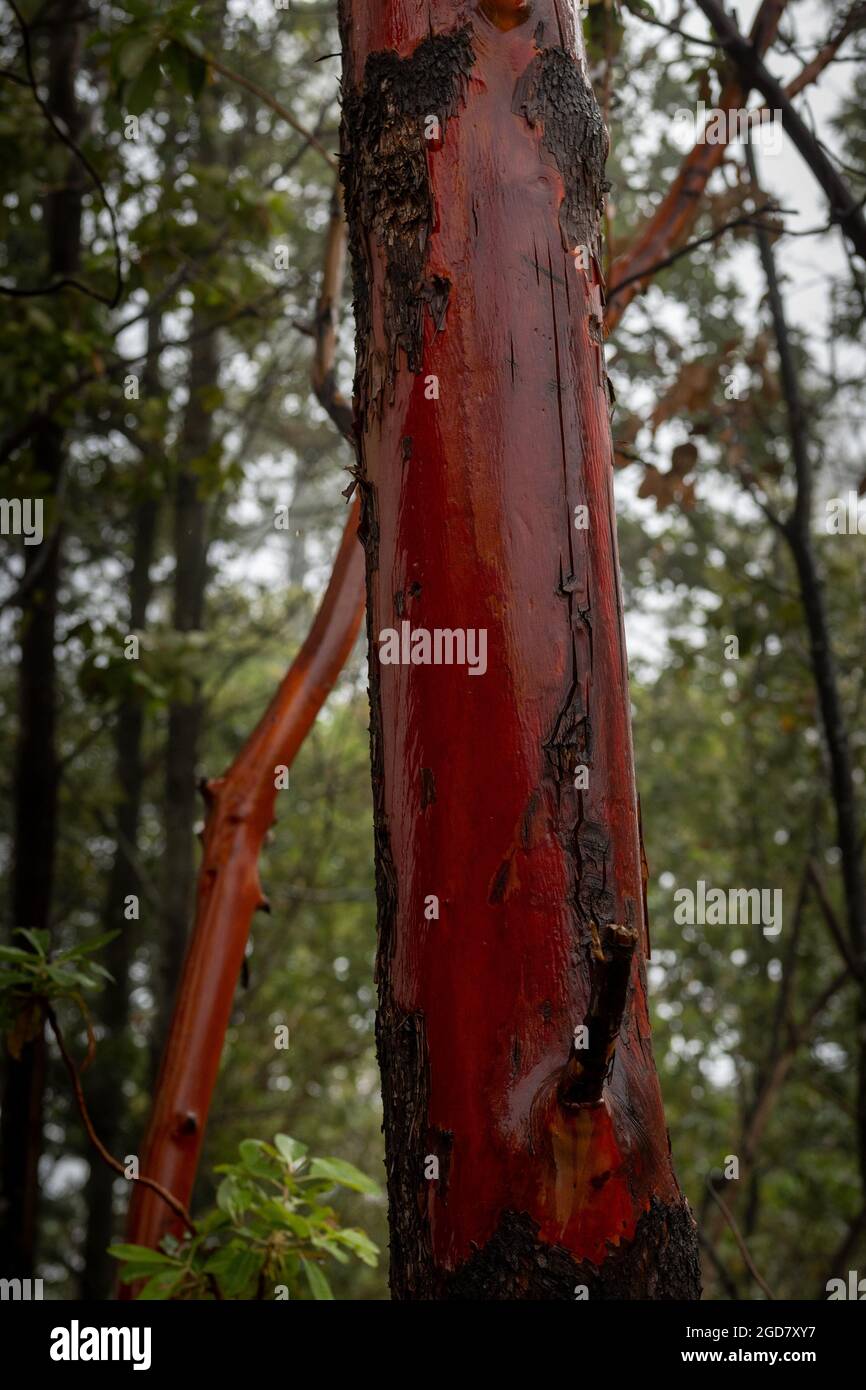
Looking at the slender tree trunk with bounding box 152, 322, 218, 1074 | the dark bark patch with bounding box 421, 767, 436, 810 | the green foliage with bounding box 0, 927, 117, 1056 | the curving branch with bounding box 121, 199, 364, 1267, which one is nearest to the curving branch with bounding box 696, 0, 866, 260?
the curving branch with bounding box 121, 199, 364, 1267

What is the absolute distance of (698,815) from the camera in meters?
7.19

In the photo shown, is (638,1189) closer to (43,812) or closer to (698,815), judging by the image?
(43,812)

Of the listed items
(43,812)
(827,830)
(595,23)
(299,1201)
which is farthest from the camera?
(827,830)

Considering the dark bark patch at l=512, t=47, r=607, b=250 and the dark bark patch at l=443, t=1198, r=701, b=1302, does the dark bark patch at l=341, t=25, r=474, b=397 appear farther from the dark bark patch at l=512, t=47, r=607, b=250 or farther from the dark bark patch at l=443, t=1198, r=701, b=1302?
the dark bark patch at l=443, t=1198, r=701, b=1302

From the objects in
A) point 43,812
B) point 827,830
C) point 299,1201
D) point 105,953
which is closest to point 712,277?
point 827,830

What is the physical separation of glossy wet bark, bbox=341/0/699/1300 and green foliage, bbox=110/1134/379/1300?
2.36 feet

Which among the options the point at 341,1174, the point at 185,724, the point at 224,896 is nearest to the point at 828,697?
the point at 224,896

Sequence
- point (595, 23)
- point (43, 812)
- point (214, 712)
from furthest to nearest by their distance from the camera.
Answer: point (214, 712) → point (43, 812) → point (595, 23)

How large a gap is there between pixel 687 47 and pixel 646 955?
3355mm

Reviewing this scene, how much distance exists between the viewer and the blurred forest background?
13.4 feet

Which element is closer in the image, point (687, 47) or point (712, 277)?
point (687, 47)

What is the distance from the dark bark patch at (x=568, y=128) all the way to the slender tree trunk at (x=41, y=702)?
293 cm

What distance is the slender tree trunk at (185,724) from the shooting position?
18.2ft

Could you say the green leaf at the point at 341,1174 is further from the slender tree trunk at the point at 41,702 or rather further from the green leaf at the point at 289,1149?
the slender tree trunk at the point at 41,702
